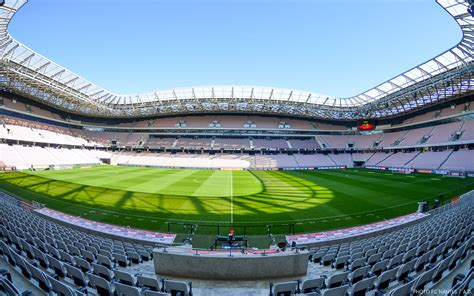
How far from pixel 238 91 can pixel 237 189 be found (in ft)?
84.3

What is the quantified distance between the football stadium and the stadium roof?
0.29m

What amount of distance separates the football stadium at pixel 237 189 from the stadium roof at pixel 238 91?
0.29 m

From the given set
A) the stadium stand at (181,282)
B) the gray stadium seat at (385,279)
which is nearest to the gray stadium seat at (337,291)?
the stadium stand at (181,282)

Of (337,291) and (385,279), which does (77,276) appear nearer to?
(337,291)

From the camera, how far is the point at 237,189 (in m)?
A: 27.7

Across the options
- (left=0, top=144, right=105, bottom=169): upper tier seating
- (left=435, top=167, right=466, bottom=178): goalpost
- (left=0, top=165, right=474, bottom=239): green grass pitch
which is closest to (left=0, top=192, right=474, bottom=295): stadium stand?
A: (left=0, top=165, right=474, bottom=239): green grass pitch

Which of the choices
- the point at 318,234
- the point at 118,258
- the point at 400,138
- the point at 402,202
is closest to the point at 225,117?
the point at 400,138

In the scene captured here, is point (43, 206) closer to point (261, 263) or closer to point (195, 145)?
point (261, 263)

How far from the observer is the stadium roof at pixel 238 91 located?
28703 mm

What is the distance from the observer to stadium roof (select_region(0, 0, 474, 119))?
28703 mm

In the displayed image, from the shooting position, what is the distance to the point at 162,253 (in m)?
6.68

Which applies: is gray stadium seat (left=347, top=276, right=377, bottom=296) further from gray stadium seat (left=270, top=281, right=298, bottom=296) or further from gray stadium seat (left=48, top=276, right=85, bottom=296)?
gray stadium seat (left=48, top=276, right=85, bottom=296)

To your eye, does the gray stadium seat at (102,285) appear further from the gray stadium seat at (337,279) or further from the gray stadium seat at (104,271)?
the gray stadium seat at (337,279)

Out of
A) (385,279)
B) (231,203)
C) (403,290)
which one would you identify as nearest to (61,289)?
(403,290)
